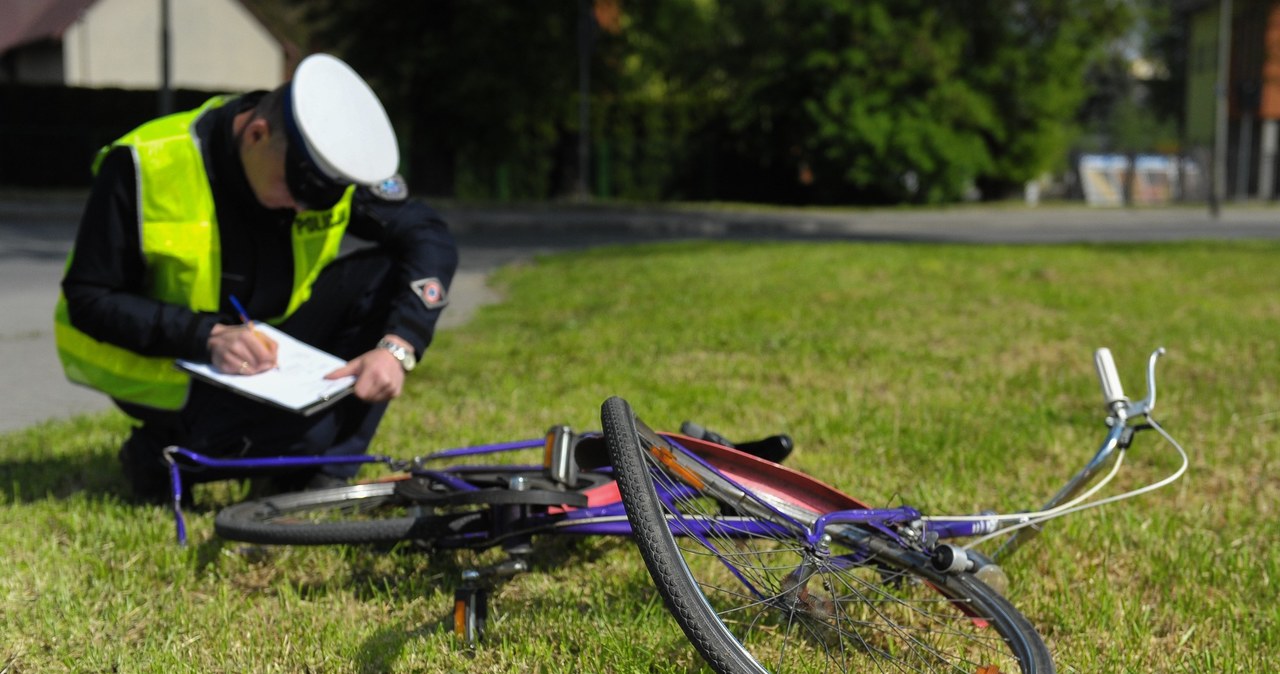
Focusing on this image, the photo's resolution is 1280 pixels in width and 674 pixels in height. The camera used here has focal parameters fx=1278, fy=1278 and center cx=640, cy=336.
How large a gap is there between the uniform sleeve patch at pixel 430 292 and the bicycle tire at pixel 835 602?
4.02 ft

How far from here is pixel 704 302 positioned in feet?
27.3

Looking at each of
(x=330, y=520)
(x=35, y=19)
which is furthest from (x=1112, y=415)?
(x=35, y=19)

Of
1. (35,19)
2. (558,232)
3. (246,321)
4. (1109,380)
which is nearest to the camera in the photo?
(1109,380)

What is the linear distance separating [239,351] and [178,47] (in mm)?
36901

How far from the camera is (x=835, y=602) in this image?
241 centimetres

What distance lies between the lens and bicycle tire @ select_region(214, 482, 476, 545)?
2.98m

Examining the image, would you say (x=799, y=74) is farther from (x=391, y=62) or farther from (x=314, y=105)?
(x=314, y=105)

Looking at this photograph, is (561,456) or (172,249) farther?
(172,249)

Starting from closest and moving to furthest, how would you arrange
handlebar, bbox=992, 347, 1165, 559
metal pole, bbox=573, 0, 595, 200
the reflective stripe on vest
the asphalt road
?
handlebar, bbox=992, 347, 1165, 559, the reflective stripe on vest, the asphalt road, metal pole, bbox=573, 0, 595, 200

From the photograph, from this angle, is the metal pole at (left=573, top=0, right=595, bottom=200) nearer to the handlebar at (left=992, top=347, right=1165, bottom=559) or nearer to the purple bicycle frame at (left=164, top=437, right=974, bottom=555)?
the purple bicycle frame at (left=164, top=437, right=974, bottom=555)

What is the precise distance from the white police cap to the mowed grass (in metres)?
0.97

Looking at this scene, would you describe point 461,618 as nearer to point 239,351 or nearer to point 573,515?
point 573,515

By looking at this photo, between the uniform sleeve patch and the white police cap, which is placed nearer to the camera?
the white police cap

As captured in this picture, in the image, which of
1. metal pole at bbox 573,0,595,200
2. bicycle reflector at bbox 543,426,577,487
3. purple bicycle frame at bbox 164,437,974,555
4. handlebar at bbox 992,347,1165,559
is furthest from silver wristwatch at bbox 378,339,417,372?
metal pole at bbox 573,0,595,200
